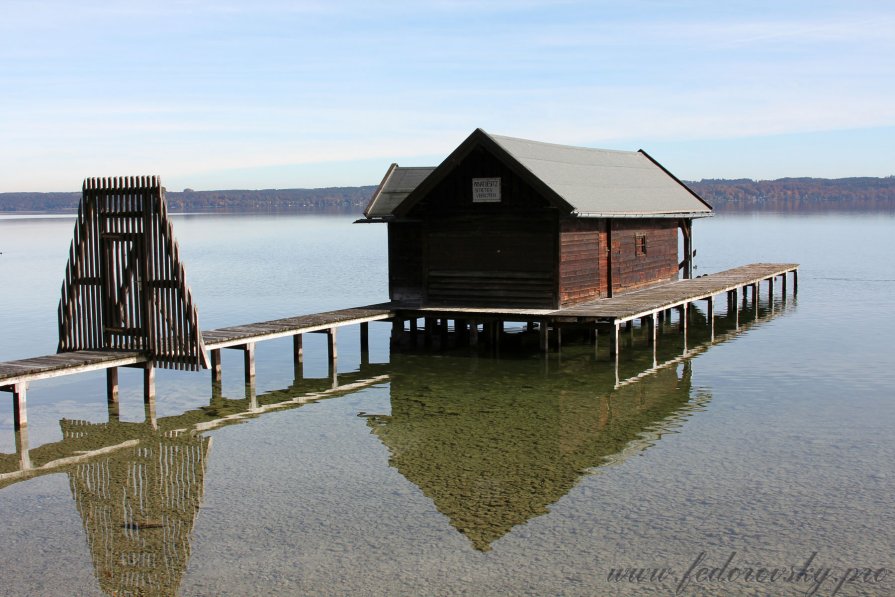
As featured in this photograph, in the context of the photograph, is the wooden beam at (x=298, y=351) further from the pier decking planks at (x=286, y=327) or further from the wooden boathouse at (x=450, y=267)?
the pier decking planks at (x=286, y=327)

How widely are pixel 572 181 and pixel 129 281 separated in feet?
43.0

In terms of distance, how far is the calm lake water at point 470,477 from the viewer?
11242mm

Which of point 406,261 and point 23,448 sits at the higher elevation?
point 406,261

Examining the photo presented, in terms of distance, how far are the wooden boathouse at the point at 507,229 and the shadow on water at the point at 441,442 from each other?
202 centimetres

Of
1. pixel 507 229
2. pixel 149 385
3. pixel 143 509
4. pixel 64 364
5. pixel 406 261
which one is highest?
pixel 507 229

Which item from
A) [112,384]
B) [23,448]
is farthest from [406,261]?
[23,448]

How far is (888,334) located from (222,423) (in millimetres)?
21533

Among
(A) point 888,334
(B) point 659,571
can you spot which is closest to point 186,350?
(B) point 659,571

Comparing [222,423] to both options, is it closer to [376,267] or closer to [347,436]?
[347,436]

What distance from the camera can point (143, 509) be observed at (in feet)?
44.9

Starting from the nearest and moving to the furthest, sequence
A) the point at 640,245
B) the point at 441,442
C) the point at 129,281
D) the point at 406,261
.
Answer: the point at 441,442 < the point at 129,281 < the point at 406,261 < the point at 640,245

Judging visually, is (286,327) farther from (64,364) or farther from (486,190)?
(486,190)

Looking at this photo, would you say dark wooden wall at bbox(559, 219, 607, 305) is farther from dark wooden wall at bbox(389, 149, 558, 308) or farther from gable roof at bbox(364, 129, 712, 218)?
gable roof at bbox(364, 129, 712, 218)

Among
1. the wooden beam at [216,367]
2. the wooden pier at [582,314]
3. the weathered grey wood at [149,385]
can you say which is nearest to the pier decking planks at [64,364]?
the weathered grey wood at [149,385]
